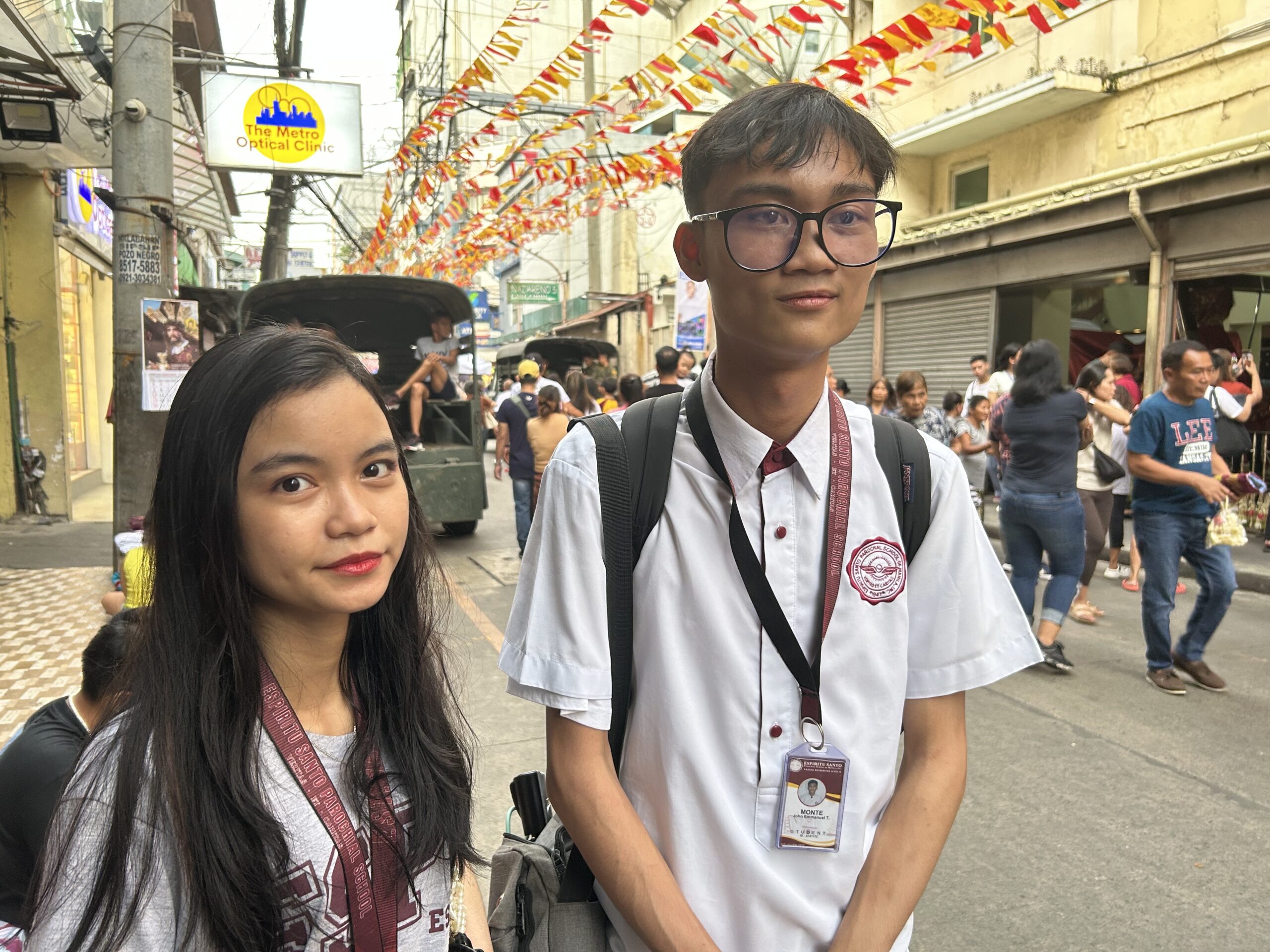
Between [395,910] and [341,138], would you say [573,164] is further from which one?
[395,910]

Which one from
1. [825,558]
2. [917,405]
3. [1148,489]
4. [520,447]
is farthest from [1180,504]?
[520,447]

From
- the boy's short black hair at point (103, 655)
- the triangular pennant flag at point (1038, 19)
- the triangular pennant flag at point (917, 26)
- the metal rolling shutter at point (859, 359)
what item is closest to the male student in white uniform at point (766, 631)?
the boy's short black hair at point (103, 655)

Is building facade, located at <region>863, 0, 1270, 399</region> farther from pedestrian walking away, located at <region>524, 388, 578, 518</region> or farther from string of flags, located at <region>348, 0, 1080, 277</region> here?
pedestrian walking away, located at <region>524, 388, 578, 518</region>

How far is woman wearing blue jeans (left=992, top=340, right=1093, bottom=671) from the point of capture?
536 centimetres

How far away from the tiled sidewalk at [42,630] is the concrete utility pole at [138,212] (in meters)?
0.81

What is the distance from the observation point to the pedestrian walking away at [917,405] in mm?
6941

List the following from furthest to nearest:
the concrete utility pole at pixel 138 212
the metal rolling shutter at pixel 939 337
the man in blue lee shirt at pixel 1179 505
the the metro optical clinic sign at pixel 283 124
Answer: the metal rolling shutter at pixel 939 337 < the the metro optical clinic sign at pixel 283 124 < the concrete utility pole at pixel 138 212 < the man in blue lee shirt at pixel 1179 505

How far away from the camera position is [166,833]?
105 cm

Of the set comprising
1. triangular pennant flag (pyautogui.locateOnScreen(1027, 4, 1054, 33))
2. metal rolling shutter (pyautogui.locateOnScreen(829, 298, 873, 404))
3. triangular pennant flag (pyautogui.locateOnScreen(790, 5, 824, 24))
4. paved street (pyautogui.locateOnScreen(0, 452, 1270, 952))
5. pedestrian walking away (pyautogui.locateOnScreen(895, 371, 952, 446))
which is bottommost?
paved street (pyautogui.locateOnScreen(0, 452, 1270, 952))

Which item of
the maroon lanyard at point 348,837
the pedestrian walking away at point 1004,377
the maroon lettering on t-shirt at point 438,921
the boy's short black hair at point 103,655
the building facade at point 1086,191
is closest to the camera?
the maroon lanyard at point 348,837

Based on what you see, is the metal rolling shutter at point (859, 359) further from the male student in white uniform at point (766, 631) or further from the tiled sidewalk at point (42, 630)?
the male student in white uniform at point (766, 631)

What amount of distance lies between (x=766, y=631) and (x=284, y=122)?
11.4m

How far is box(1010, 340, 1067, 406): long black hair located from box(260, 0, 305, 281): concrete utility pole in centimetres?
902

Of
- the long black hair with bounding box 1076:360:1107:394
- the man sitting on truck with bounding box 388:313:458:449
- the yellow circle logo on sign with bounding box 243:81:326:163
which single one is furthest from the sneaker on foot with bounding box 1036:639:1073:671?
the yellow circle logo on sign with bounding box 243:81:326:163
